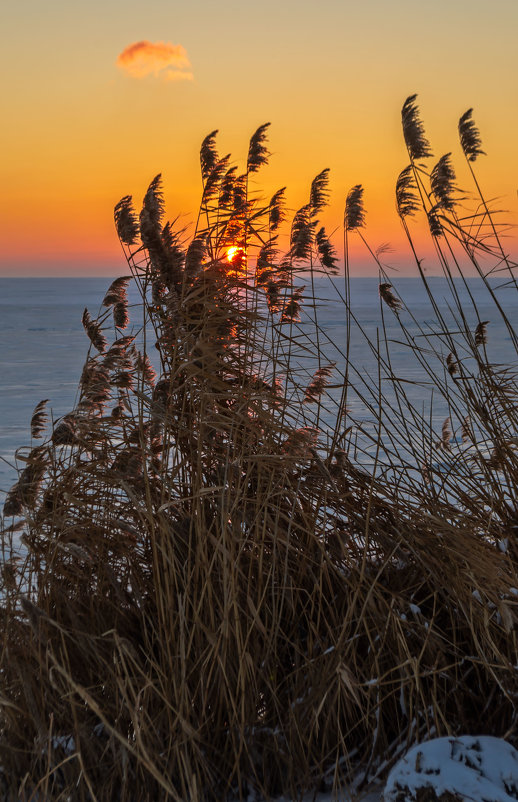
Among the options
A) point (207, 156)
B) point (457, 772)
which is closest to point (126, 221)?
point (207, 156)

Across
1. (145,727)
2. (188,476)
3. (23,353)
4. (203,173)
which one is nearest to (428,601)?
(188,476)

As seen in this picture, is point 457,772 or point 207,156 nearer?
point 457,772

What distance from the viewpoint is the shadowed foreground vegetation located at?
204cm

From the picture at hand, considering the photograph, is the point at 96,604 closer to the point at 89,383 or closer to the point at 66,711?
the point at 66,711

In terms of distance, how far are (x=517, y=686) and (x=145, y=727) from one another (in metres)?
0.95

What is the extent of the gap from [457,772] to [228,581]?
2.27ft

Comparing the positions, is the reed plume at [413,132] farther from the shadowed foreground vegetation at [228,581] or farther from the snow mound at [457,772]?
the snow mound at [457,772]

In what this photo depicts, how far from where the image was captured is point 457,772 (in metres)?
1.77

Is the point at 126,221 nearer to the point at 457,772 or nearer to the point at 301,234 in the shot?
the point at 301,234

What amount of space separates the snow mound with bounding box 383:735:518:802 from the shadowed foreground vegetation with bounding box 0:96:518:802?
0.09 metres

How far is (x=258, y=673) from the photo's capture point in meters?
2.12

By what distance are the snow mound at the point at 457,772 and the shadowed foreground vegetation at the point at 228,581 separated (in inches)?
3.6

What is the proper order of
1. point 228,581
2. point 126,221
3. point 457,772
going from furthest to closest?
1. point 126,221
2. point 228,581
3. point 457,772

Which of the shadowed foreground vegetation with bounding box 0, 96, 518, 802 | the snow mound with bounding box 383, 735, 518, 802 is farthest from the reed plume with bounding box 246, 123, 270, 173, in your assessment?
the snow mound with bounding box 383, 735, 518, 802
